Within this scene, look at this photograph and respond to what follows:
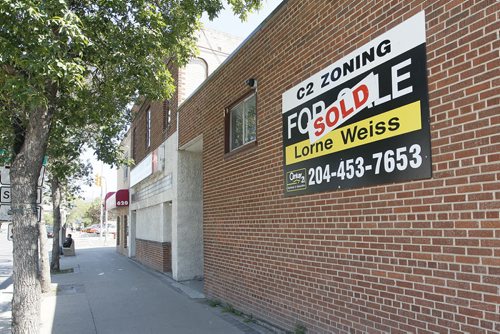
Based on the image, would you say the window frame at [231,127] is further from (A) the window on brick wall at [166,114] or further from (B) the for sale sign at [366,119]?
(A) the window on brick wall at [166,114]

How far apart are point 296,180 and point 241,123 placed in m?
2.79

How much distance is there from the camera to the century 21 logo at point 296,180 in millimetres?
5988

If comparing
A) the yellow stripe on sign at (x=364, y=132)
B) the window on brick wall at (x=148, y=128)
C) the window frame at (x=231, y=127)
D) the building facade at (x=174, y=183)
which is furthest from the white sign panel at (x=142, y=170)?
the yellow stripe on sign at (x=364, y=132)

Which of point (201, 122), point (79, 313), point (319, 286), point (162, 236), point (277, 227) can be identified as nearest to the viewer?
point (319, 286)

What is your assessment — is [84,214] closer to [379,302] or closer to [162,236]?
[162,236]

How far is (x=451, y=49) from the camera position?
380 centimetres

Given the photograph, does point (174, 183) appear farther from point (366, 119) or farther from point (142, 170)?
point (366, 119)

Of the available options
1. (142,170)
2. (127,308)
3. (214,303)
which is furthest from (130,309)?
(142,170)

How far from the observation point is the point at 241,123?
28.3 ft

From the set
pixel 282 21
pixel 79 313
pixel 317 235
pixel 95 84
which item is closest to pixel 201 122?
pixel 95 84

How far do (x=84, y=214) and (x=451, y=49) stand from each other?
10013cm

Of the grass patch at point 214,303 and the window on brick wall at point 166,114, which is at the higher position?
the window on brick wall at point 166,114

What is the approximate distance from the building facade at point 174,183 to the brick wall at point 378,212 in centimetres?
453

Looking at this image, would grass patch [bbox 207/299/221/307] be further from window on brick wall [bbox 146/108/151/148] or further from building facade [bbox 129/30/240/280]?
window on brick wall [bbox 146/108/151/148]
